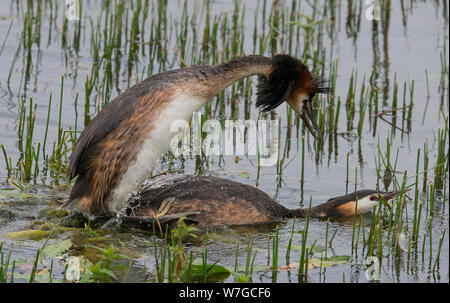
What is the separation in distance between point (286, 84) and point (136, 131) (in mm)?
1421

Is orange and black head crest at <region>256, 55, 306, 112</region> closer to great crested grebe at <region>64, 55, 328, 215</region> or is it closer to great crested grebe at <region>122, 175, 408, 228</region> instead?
great crested grebe at <region>64, 55, 328, 215</region>

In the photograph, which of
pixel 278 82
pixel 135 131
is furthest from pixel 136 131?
pixel 278 82

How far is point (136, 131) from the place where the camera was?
6.58m

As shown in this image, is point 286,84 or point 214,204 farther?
point 286,84

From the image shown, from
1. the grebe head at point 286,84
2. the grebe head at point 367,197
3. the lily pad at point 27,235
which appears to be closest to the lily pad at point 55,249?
the lily pad at point 27,235

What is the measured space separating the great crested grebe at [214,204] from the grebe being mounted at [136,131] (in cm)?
7

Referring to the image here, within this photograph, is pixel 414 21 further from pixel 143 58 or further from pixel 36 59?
pixel 36 59

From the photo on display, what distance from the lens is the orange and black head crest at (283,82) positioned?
7.11 m

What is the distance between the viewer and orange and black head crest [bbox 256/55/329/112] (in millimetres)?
7105

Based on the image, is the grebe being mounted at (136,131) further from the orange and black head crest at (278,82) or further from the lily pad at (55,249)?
the lily pad at (55,249)

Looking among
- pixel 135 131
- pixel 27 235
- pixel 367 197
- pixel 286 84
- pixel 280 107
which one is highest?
pixel 286 84

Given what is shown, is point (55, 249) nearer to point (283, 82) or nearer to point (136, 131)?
point (136, 131)

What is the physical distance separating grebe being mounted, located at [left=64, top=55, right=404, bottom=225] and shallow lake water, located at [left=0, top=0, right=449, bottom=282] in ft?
1.17

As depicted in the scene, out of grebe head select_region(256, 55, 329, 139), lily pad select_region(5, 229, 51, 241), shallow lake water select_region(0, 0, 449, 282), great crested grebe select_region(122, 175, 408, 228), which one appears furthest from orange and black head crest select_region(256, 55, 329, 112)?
lily pad select_region(5, 229, 51, 241)
